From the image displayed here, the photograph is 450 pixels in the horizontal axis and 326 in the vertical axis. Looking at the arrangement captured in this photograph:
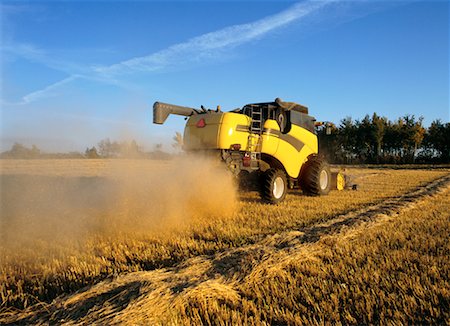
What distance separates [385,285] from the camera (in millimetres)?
3012

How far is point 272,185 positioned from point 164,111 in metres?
3.01

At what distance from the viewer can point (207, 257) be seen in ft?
12.6

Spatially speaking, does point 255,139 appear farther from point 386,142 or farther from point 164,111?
point 386,142

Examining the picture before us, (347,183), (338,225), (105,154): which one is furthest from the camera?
(347,183)

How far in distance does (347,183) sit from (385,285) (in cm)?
914

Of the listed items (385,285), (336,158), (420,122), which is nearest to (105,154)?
(385,285)

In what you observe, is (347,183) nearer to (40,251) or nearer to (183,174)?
(183,174)

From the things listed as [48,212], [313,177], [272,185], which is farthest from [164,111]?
[313,177]

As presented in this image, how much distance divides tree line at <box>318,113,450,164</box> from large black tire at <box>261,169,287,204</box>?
35254mm

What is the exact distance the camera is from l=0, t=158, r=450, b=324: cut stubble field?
261 cm

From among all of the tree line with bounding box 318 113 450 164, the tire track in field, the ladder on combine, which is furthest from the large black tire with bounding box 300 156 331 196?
the tree line with bounding box 318 113 450 164

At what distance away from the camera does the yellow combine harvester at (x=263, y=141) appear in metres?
7.16

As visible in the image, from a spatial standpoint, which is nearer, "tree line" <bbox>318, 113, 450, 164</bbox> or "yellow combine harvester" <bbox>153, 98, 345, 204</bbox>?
"yellow combine harvester" <bbox>153, 98, 345, 204</bbox>

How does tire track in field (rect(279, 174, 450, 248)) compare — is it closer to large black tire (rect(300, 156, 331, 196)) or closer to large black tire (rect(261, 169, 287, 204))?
large black tire (rect(261, 169, 287, 204))
